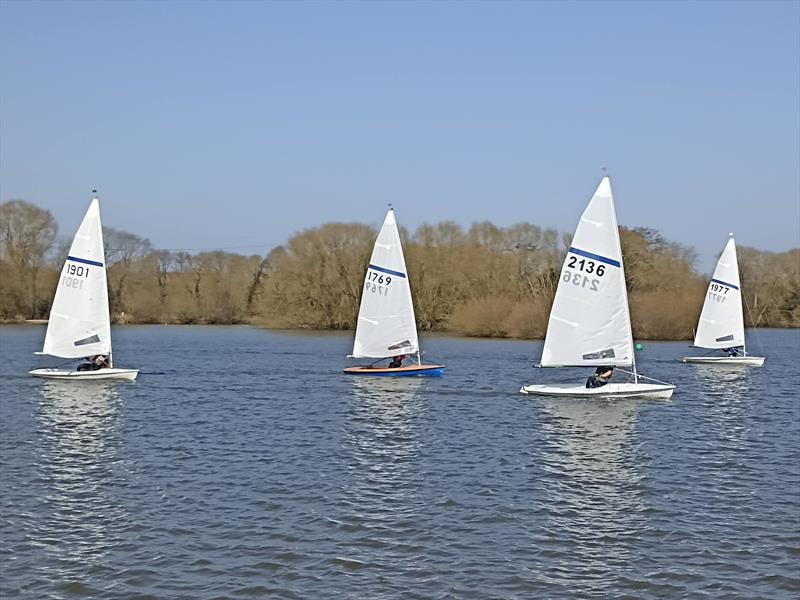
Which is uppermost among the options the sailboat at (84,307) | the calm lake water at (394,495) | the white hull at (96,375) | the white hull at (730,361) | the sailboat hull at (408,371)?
the sailboat at (84,307)

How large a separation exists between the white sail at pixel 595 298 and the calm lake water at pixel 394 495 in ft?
5.03

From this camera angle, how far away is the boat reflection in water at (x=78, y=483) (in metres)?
11.7

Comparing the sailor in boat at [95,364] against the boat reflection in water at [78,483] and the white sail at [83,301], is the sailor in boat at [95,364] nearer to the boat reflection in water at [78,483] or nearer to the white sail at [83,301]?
the white sail at [83,301]

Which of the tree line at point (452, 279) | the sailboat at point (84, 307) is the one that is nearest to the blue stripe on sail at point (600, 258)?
the sailboat at point (84, 307)

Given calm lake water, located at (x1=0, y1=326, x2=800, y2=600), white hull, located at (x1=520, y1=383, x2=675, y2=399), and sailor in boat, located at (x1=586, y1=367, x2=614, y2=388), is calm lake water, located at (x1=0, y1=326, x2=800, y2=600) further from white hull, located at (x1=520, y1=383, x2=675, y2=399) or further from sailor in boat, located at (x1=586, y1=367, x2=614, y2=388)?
sailor in boat, located at (x1=586, y1=367, x2=614, y2=388)

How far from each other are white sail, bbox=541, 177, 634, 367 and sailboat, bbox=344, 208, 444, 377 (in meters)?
7.96

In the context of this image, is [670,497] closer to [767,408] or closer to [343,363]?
[767,408]

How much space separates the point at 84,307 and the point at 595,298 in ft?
55.0

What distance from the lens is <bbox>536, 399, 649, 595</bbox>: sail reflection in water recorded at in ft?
37.2

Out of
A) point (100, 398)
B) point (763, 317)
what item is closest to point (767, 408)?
point (100, 398)

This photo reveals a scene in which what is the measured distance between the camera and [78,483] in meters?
15.5

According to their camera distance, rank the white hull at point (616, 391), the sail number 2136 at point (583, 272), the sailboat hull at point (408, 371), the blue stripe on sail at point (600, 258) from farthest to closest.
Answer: the sailboat hull at point (408, 371)
the sail number 2136 at point (583, 272)
the blue stripe on sail at point (600, 258)
the white hull at point (616, 391)

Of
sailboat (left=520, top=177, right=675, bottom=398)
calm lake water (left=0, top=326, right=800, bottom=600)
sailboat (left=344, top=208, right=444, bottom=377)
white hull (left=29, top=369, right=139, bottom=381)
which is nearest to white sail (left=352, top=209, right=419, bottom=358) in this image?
sailboat (left=344, top=208, right=444, bottom=377)

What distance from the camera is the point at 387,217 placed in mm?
34562
